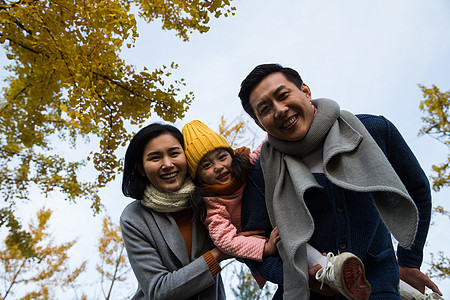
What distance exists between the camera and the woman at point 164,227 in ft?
5.61

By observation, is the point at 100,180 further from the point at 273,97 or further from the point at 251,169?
the point at 273,97

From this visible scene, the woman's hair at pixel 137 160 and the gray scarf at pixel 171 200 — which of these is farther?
the woman's hair at pixel 137 160

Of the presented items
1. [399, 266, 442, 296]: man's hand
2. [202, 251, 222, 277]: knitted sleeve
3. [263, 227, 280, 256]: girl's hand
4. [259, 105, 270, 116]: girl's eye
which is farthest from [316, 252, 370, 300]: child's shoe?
Result: [259, 105, 270, 116]: girl's eye

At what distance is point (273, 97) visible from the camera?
1664 mm

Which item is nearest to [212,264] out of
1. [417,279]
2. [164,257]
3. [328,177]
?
[164,257]

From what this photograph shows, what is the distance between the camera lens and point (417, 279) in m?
1.61

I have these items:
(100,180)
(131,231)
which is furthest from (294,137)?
(100,180)

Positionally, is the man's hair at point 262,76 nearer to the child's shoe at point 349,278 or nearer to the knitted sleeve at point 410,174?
the knitted sleeve at point 410,174

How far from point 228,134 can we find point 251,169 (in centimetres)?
473

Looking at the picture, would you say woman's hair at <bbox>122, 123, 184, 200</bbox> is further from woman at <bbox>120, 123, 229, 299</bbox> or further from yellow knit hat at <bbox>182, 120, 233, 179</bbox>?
yellow knit hat at <bbox>182, 120, 233, 179</bbox>

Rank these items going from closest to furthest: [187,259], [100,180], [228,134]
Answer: [187,259] → [100,180] → [228,134]

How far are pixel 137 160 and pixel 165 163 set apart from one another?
0.27 metres

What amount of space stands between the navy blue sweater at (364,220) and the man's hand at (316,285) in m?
0.05

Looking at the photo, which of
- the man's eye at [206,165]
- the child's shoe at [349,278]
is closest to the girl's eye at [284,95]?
the man's eye at [206,165]
